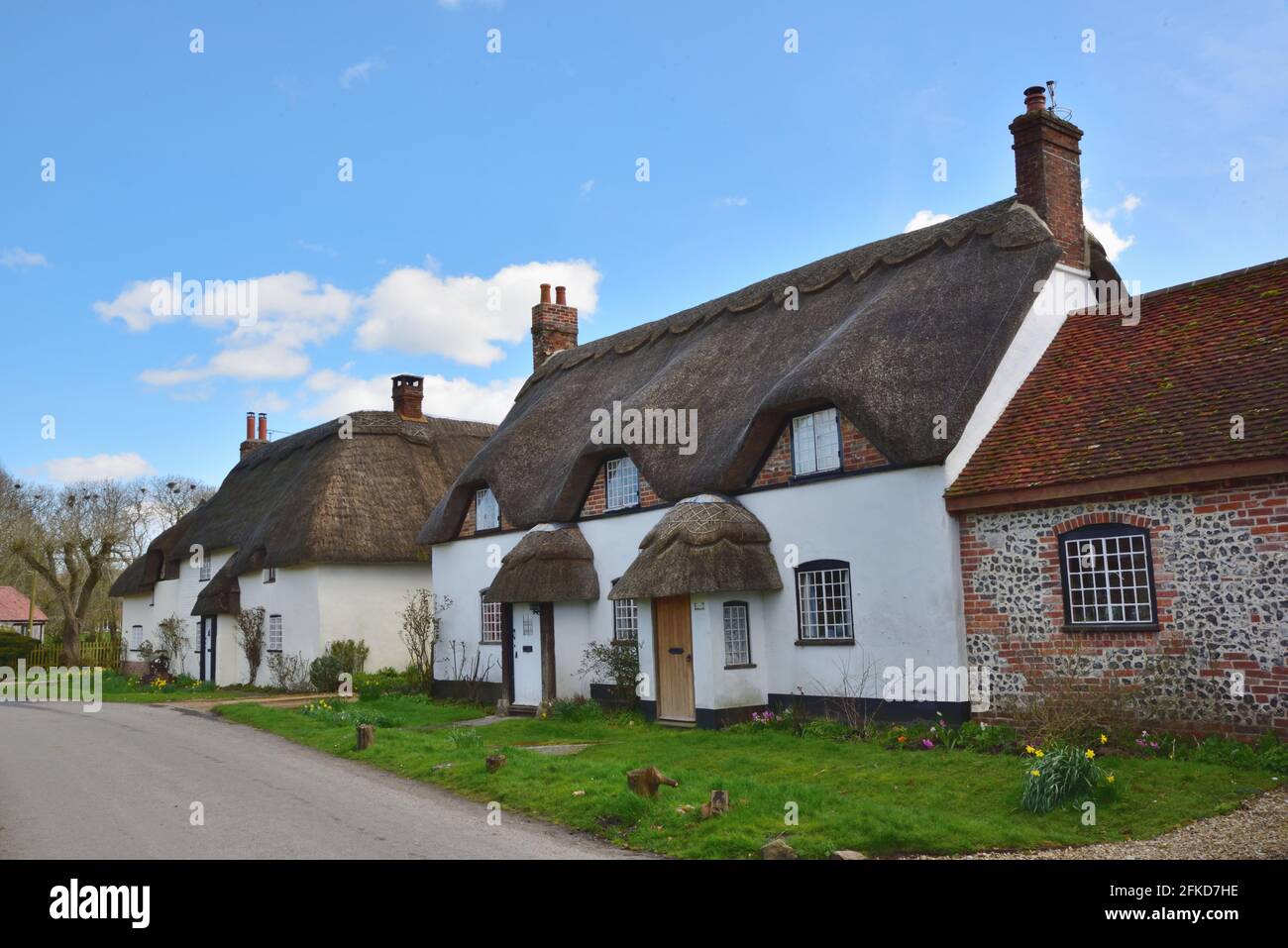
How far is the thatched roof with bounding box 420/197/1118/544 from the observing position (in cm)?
1365

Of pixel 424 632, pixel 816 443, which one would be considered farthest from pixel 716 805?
pixel 424 632

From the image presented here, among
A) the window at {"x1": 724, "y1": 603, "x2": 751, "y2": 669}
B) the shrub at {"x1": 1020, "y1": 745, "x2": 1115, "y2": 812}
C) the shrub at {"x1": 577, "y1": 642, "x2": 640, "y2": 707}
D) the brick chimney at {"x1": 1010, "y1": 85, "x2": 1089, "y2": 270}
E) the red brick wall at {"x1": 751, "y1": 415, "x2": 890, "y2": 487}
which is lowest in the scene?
the shrub at {"x1": 1020, "y1": 745, "x2": 1115, "y2": 812}

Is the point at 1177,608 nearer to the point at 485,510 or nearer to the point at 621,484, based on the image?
the point at 621,484

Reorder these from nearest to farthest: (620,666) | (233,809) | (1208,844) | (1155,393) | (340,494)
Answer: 1. (1208,844)
2. (233,809)
3. (1155,393)
4. (620,666)
5. (340,494)

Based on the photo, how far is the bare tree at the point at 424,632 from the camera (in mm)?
22625

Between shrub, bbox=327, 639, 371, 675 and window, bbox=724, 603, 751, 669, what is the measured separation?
1285cm

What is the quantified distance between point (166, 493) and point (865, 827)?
61.7m

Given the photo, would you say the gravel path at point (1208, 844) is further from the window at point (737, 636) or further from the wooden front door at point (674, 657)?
the wooden front door at point (674, 657)

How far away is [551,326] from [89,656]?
24780mm

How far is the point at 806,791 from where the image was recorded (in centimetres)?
928

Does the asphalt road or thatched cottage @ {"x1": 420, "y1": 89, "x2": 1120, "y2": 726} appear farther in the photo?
thatched cottage @ {"x1": 420, "y1": 89, "x2": 1120, "y2": 726}

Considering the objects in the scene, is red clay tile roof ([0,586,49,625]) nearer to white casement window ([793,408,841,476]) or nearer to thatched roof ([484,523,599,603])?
thatched roof ([484,523,599,603])

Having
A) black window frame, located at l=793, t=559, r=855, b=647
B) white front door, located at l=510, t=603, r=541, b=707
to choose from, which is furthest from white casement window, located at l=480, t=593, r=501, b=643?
black window frame, located at l=793, t=559, r=855, b=647

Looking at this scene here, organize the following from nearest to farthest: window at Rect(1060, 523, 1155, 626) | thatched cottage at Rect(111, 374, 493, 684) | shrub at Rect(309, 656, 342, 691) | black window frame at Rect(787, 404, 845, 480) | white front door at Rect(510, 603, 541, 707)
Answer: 1. window at Rect(1060, 523, 1155, 626)
2. black window frame at Rect(787, 404, 845, 480)
3. white front door at Rect(510, 603, 541, 707)
4. shrub at Rect(309, 656, 342, 691)
5. thatched cottage at Rect(111, 374, 493, 684)
